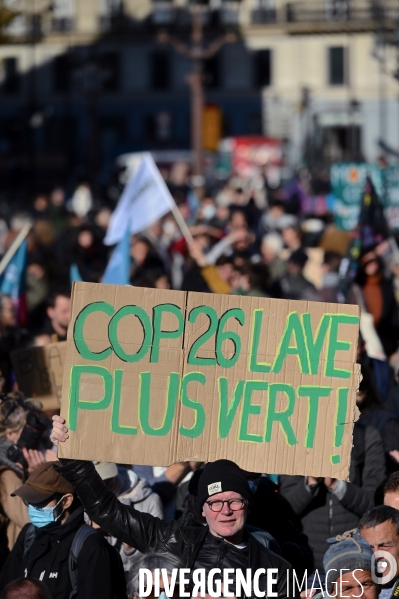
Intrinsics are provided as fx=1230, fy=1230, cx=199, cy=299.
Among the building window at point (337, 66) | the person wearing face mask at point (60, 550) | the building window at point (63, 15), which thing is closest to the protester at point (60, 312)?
the person wearing face mask at point (60, 550)

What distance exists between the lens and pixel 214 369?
4.30 m

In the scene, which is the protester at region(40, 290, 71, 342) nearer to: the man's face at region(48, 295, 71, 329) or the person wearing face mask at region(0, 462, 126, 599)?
the man's face at region(48, 295, 71, 329)

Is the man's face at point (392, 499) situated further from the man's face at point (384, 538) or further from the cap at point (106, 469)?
the cap at point (106, 469)

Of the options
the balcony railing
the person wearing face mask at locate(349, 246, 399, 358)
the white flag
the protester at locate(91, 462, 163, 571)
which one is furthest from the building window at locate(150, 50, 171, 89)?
the protester at locate(91, 462, 163, 571)

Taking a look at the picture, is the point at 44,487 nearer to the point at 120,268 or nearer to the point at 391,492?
the point at 391,492

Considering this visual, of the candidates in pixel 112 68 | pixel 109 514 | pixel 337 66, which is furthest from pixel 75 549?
pixel 112 68

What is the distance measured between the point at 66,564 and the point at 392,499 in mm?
1206

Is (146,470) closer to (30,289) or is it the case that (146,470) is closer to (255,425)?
(255,425)

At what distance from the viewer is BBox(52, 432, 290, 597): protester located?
3.91 m

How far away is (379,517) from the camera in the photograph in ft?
13.6

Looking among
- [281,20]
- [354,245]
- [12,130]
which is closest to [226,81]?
[281,20]

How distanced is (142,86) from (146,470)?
58.2 meters

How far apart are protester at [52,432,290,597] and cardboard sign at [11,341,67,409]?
2098mm

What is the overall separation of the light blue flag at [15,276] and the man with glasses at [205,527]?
188 inches
